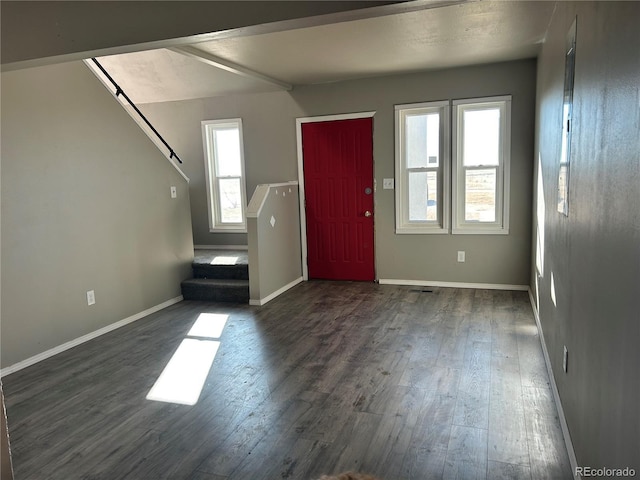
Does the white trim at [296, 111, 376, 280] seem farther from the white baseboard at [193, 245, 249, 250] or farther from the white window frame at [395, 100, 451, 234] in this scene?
the white baseboard at [193, 245, 249, 250]

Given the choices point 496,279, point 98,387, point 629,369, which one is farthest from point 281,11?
point 496,279

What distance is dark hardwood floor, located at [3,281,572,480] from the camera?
7.22ft

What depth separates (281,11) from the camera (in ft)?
7.56

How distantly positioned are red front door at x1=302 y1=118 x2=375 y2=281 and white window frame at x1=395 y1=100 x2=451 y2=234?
0.36m

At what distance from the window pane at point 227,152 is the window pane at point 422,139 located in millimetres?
2446

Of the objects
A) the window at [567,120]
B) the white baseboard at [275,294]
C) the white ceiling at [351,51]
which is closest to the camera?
the window at [567,120]

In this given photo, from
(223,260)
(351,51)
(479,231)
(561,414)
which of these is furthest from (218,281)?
(561,414)

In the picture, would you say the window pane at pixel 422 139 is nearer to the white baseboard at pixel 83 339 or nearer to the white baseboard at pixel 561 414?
the white baseboard at pixel 561 414

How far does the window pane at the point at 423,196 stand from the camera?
5520mm

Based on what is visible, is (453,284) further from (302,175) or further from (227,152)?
(227,152)

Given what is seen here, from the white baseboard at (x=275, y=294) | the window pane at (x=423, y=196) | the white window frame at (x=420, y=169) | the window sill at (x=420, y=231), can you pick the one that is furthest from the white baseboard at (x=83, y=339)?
the window pane at (x=423, y=196)

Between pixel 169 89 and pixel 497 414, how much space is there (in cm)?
570
